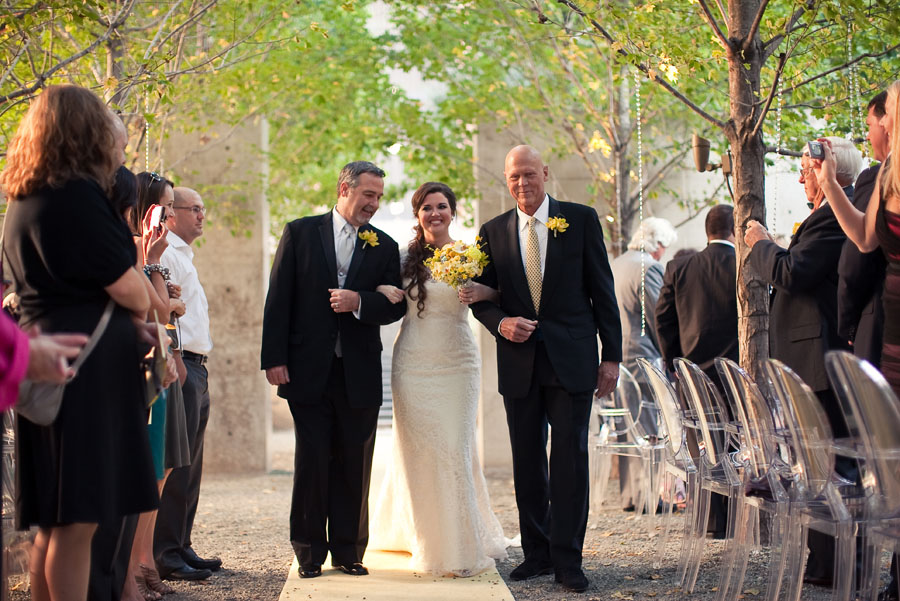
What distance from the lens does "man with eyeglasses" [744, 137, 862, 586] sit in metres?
4.91

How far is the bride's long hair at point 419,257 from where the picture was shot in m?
5.77

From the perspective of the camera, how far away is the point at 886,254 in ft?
12.6

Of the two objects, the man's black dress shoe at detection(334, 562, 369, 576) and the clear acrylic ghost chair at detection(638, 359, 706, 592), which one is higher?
the clear acrylic ghost chair at detection(638, 359, 706, 592)

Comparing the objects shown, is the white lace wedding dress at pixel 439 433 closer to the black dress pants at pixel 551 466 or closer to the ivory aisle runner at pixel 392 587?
the ivory aisle runner at pixel 392 587

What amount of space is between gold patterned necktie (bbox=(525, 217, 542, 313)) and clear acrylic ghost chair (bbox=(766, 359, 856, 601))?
1739 mm

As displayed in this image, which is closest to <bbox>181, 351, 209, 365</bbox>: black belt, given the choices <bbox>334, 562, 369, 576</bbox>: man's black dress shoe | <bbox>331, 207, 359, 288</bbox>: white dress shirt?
<bbox>331, 207, 359, 288</bbox>: white dress shirt

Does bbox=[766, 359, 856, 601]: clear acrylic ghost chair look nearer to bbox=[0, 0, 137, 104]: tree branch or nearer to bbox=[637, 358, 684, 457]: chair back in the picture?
bbox=[637, 358, 684, 457]: chair back

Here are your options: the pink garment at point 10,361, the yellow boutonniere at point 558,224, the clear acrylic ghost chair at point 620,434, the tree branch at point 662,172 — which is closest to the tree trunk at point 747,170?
the yellow boutonniere at point 558,224

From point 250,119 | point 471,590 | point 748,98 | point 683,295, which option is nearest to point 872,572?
point 471,590

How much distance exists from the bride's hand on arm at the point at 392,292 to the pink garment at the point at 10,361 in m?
2.94

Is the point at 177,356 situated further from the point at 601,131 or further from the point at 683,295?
the point at 601,131

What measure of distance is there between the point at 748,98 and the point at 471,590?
3016 millimetres

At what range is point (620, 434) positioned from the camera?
25.2 ft

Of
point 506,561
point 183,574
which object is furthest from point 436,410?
point 183,574
